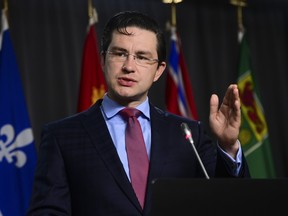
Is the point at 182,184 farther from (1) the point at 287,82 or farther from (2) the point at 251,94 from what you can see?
(1) the point at 287,82

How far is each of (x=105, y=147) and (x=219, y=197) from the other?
2.04ft

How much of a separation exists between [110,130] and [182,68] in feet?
8.14

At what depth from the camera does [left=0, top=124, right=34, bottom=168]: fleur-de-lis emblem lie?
339cm

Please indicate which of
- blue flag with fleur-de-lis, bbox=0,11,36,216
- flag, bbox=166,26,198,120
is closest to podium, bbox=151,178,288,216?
blue flag with fleur-de-lis, bbox=0,11,36,216

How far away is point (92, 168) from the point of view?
177 centimetres

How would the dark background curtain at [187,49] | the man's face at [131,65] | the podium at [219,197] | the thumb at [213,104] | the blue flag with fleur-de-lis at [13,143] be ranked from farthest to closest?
1. the dark background curtain at [187,49]
2. the blue flag with fleur-de-lis at [13,143]
3. the man's face at [131,65]
4. the thumb at [213,104]
5. the podium at [219,197]

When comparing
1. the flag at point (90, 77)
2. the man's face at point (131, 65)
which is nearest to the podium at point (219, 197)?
the man's face at point (131, 65)

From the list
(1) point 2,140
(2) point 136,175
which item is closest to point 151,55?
(2) point 136,175

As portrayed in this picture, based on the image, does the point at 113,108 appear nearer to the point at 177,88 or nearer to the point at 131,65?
the point at 131,65

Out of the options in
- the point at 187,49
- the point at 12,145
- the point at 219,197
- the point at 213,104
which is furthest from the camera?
the point at 187,49

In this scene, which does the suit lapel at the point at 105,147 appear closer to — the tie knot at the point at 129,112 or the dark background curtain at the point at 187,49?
the tie knot at the point at 129,112

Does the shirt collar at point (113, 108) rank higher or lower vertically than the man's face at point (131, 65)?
lower

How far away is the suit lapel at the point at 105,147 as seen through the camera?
5.65 ft

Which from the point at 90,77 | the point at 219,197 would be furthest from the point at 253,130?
the point at 219,197
